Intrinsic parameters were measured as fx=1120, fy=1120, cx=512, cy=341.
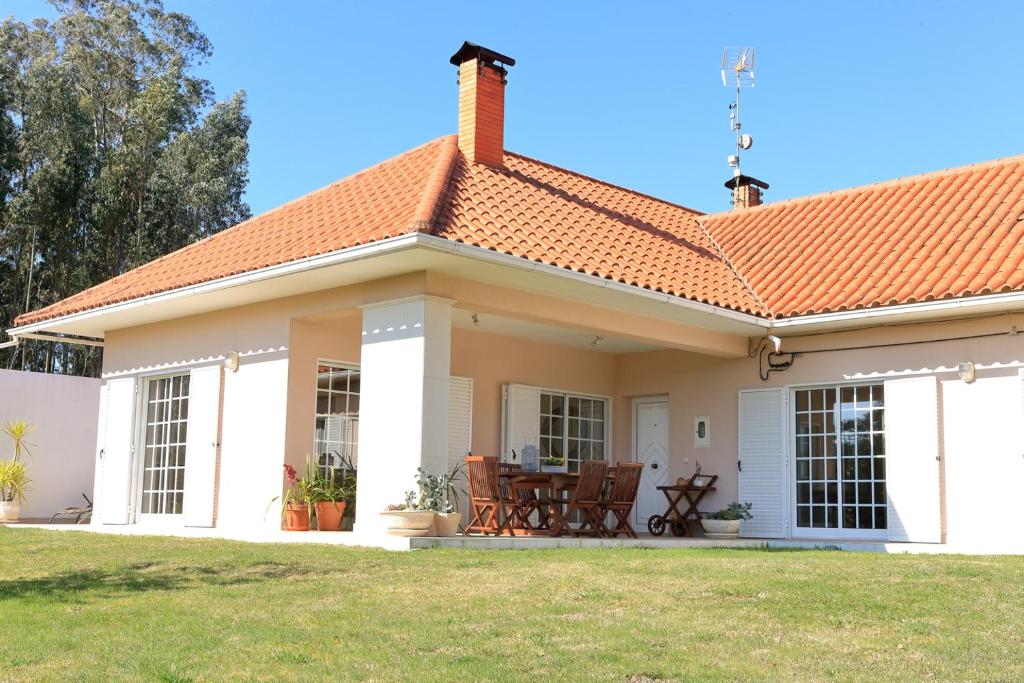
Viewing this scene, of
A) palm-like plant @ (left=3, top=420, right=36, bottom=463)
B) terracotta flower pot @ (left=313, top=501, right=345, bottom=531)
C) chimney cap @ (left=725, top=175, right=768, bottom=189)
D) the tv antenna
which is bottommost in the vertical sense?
terracotta flower pot @ (left=313, top=501, right=345, bottom=531)

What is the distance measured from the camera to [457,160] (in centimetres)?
1342

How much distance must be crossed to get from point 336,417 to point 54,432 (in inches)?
284

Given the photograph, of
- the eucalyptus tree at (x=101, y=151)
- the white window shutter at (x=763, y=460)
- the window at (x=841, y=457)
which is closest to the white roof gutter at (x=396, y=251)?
the white window shutter at (x=763, y=460)

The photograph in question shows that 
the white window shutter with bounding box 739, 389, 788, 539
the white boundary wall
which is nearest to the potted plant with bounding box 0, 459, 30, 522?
the white boundary wall

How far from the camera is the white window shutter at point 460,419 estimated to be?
13688 mm

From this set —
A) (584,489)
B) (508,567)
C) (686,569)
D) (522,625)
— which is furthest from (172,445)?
(522,625)

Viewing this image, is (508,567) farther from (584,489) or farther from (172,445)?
(172,445)

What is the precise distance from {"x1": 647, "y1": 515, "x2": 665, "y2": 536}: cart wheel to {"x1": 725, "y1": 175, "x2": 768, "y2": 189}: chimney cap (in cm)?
714

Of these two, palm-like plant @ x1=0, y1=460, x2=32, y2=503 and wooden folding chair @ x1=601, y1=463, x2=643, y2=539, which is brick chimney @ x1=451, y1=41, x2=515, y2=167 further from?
palm-like plant @ x1=0, y1=460, x2=32, y2=503

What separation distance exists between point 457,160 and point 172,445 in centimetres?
494

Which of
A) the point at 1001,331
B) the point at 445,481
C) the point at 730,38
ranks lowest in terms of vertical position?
the point at 445,481

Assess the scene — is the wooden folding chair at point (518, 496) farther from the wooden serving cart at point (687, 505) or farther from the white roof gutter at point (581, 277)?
the wooden serving cart at point (687, 505)

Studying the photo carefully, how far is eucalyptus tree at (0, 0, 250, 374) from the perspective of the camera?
2714 centimetres

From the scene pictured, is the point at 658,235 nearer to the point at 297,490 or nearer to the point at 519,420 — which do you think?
the point at 519,420
